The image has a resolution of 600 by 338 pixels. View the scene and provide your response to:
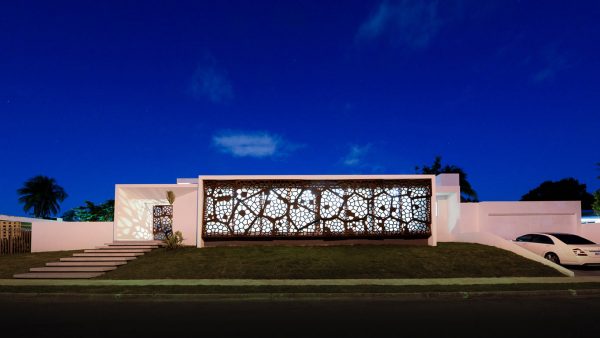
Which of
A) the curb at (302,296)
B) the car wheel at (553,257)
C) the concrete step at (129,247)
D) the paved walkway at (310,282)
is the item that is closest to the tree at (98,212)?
the concrete step at (129,247)

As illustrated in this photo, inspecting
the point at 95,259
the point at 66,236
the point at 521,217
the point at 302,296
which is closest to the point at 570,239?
the point at 521,217

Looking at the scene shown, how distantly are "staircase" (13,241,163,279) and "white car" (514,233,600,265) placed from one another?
1555cm

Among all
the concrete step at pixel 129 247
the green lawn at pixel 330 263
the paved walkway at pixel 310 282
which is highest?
the concrete step at pixel 129 247

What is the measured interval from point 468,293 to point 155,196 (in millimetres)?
15921

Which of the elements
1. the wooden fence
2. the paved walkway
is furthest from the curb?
the wooden fence

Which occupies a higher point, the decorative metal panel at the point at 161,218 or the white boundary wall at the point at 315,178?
the white boundary wall at the point at 315,178

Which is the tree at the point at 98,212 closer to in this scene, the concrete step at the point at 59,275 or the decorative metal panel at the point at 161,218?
the decorative metal panel at the point at 161,218

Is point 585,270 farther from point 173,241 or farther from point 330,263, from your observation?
point 173,241

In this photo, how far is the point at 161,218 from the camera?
79.2 ft

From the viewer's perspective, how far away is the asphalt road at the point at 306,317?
24.2ft

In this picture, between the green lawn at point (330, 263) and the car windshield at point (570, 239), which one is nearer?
the green lawn at point (330, 263)

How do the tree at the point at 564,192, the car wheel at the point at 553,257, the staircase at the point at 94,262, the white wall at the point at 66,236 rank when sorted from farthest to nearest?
the tree at the point at 564,192, the white wall at the point at 66,236, the car wheel at the point at 553,257, the staircase at the point at 94,262

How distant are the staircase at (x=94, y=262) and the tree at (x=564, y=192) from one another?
56.4 meters

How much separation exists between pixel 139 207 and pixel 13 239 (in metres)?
7.18
